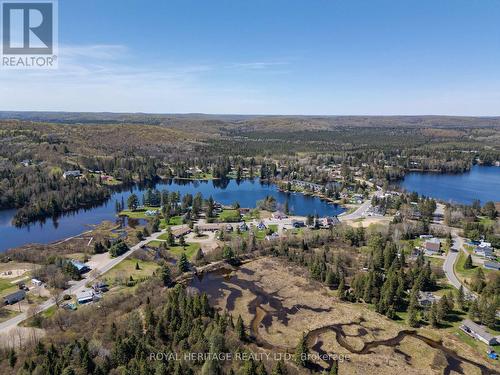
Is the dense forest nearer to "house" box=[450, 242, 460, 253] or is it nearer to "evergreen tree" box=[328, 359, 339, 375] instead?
"house" box=[450, 242, 460, 253]

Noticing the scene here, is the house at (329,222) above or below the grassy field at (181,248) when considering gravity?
above

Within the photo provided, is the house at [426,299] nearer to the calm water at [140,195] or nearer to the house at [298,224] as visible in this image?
the house at [298,224]

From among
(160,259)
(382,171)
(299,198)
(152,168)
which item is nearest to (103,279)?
(160,259)

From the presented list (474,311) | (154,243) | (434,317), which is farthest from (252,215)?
(474,311)

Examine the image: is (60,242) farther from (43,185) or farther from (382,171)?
(382,171)

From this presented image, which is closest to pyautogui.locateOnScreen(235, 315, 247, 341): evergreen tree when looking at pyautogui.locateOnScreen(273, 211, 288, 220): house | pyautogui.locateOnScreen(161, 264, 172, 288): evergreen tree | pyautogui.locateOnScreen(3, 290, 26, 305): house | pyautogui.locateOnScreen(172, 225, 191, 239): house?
pyautogui.locateOnScreen(161, 264, 172, 288): evergreen tree

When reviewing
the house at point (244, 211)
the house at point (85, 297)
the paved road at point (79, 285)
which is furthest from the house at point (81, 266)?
the house at point (244, 211)
